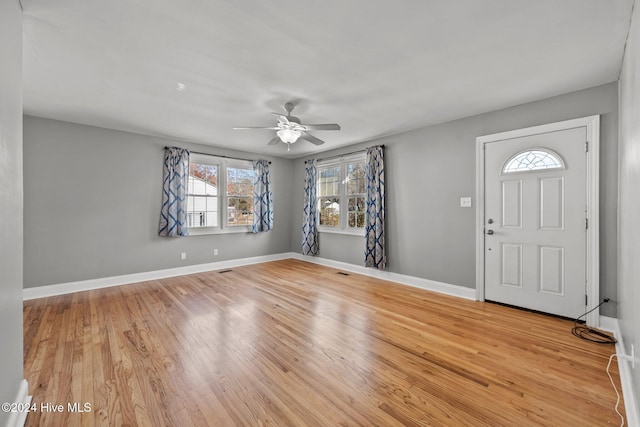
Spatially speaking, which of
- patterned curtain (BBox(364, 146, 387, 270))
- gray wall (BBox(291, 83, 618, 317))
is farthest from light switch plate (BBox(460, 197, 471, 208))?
patterned curtain (BBox(364, 146, 387, 270))

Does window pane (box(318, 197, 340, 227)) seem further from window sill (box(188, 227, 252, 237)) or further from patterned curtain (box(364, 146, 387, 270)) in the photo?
window sill (box(188, 227, 252, 237))

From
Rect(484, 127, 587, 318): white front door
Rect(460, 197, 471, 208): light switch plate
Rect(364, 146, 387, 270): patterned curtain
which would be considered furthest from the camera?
Rect(364, 146, 387, 270): patterned curtain

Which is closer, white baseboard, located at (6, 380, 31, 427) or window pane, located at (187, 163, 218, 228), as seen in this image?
white baseboard, located at (6, 380, 31, 427)

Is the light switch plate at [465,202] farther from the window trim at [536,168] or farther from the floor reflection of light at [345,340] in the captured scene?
the floor reflection of light at [345,340]

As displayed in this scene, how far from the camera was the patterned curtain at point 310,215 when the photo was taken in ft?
20.1

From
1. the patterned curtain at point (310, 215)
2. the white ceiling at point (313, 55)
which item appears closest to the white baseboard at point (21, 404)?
the white ceiling at point (313, 55)

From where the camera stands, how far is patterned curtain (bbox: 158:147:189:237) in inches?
190

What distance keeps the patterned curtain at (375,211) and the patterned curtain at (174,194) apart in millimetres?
3383

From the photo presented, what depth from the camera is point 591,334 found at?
269cm

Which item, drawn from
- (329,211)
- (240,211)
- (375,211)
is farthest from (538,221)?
(240,211)

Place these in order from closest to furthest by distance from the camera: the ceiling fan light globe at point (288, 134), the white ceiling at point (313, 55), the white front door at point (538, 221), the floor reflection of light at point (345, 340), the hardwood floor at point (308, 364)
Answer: the hardwood floor at point (308, 364) < the white ceiling at point (313, 55) < the floor reflection of light at point (345, 340) < the white front door at point (538, 221) < the ceiling fan light globe at point (288, 134)

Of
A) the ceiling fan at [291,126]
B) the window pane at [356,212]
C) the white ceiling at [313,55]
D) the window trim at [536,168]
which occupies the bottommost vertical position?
the window pane at [356,212]

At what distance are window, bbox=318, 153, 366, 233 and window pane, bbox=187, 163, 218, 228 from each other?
2.27 meters

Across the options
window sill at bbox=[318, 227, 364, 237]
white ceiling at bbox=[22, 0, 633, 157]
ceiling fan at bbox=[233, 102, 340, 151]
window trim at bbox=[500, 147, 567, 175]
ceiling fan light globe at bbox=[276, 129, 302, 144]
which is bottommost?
window sill at bbox=[318, 227, 364, 237]
